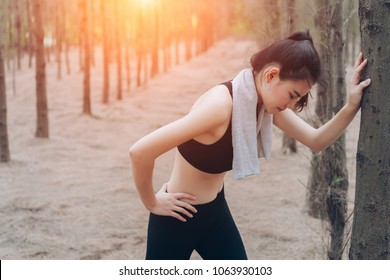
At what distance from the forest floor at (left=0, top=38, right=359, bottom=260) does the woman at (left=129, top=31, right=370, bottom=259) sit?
142 cm

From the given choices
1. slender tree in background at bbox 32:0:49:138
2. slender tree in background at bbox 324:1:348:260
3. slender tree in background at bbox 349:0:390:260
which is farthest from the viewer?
slender tree in background at bbox 32:0:49:138

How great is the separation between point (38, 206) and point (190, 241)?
4.02m

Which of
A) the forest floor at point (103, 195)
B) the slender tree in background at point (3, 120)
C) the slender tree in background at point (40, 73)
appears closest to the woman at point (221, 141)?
the forest floor at point (103, 195)

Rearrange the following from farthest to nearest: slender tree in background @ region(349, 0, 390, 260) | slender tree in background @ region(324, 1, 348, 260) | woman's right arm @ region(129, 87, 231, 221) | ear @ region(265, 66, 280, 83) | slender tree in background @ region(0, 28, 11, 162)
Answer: slender tree in background @ region(0, 28, 11, 162)
slender tree in background @ region(324, 1, 348, 260)
slender tree in background @ region(349, 0, 390, 260)
ear @ region(265, 66, 280, 83)
woman's right arm @ region(129, 87, 231, 221)

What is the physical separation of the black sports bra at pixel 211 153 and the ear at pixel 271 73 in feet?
0.39

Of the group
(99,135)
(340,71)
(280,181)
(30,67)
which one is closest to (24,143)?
(99,135)

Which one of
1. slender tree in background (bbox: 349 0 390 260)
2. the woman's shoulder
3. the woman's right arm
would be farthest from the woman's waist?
slender tree in background (bbox: 349 0 390 260)

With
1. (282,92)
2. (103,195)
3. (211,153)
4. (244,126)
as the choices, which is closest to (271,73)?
(282,92)

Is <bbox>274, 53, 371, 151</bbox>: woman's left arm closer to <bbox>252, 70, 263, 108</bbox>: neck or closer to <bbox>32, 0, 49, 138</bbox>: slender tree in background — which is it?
<bbox>252, 70, 263, 108</bbox>: neck

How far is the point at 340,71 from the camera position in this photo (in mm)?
3510

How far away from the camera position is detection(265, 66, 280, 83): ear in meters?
1.73

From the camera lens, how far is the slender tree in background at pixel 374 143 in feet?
6.06

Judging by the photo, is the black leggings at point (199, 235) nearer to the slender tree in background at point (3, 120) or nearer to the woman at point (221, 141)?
the woman at point (221, 141)

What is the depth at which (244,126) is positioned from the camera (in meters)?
1.75
